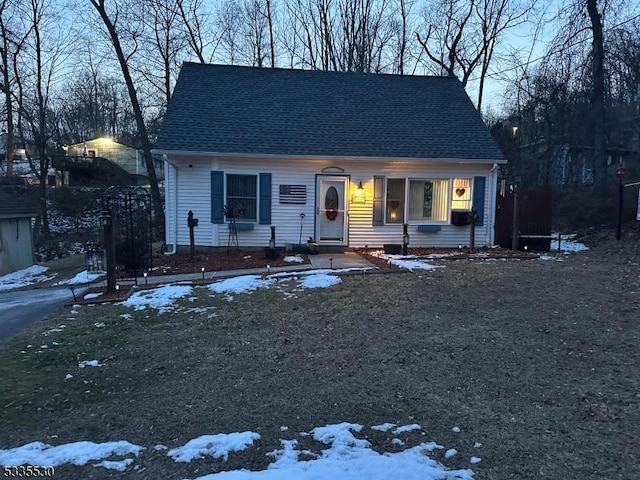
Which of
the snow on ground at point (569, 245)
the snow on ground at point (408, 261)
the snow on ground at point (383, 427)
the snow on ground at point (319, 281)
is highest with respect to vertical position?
the snow on ground at point (569, 245)

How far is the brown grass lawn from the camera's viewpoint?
2.96 metres

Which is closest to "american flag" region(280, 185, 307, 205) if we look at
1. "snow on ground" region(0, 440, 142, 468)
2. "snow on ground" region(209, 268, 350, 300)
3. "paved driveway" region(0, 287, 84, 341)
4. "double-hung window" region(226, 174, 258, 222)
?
"double-hung window" region(226, 174, 258, 222)

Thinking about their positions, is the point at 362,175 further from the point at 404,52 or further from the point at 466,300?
the point at 404,52

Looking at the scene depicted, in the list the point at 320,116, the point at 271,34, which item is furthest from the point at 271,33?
the point at 320,116

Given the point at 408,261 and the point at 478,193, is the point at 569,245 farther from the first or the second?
the point at 408,261

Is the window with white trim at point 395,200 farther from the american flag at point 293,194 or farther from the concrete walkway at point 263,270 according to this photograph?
the american flag at point 293,194

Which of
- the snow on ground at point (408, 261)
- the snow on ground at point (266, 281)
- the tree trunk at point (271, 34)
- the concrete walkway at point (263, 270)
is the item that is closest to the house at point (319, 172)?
the snow on ground at point (408, 261)

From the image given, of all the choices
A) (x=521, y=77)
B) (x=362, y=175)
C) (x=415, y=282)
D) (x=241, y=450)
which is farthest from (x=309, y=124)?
(x=521, y=77)

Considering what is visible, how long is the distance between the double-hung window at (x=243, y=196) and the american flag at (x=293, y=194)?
2.30 feet

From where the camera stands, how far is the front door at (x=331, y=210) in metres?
12.0

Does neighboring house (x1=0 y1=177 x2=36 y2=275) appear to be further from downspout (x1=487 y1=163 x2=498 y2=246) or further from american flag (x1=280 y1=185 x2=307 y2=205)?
downspout (x1=487 y1=163 x2=498 y2=246)

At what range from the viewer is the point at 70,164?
32.9 m

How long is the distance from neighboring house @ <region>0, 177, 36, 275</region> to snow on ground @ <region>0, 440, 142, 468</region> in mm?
15350

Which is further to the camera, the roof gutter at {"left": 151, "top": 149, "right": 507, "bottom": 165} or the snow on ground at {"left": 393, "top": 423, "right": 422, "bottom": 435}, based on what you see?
the roof gutter at {"left": 151, "top": 149, "right": 507, "bottom": 165}
